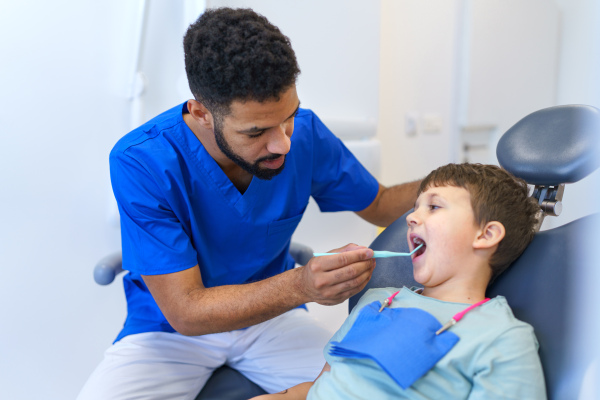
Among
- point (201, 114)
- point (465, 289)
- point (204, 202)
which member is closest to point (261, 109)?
point (201, 114)

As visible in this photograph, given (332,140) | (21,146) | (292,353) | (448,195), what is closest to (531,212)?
(448,195)

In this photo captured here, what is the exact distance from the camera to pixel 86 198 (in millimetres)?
1692

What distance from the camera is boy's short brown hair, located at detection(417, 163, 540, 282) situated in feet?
3.41

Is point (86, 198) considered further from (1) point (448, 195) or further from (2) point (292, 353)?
(1) point (448, 195)

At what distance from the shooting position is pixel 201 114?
1.21 metres

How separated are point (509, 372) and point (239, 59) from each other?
0.75 meters

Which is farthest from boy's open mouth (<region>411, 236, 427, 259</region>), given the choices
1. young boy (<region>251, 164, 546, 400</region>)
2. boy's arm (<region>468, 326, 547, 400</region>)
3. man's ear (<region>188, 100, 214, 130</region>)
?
man's ear (<region>188, 100, 214, 130</region>)

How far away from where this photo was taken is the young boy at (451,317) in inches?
34.2

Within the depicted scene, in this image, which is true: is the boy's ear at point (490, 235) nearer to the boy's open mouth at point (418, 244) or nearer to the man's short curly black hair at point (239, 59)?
the boy's open mouth at point (418, 244)

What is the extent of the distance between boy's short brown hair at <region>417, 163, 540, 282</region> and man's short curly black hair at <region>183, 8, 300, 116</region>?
1.34 feet

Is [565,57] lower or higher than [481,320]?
higher

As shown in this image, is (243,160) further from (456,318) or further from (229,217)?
(456,318)

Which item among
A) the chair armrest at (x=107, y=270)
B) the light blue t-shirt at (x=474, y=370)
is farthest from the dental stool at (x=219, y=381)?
the light blue t-shirt at (x=474, y=370)

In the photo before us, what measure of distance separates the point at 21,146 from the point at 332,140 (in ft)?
3.04
